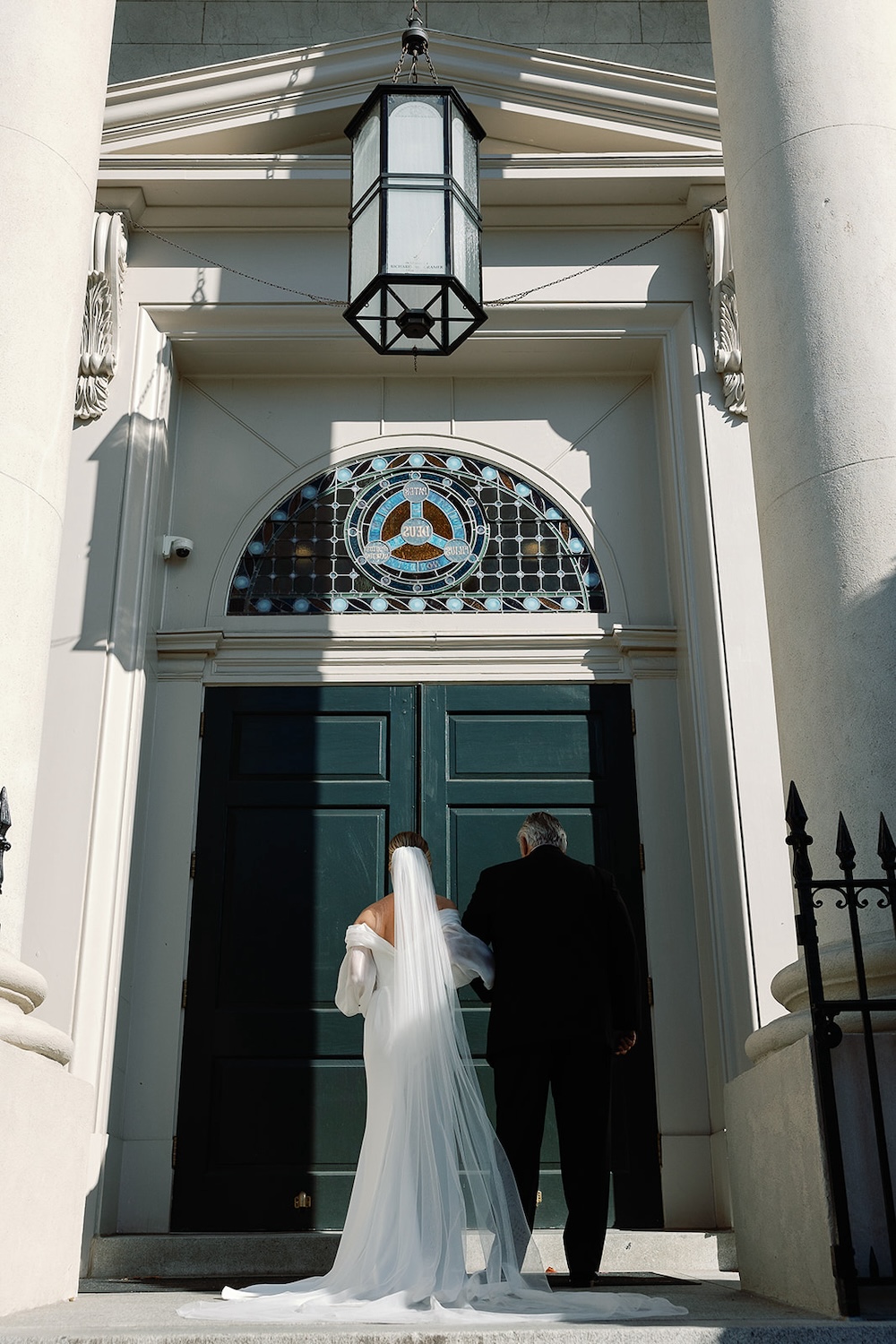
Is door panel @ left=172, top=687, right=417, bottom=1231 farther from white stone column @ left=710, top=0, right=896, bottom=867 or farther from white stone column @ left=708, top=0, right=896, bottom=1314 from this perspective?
white stone column @ left=710, top=0, right=896, bottom=867

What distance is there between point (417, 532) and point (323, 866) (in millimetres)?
2142

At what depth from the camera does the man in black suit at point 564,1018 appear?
5512mm

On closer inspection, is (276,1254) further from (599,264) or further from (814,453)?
(599,264)

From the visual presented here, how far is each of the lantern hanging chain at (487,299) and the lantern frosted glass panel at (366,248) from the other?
1.63 metres

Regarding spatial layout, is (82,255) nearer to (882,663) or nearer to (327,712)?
(327,712)

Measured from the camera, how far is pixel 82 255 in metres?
6.32

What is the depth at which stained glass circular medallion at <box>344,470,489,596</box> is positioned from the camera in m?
8.54

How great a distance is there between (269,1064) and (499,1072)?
2041 mm

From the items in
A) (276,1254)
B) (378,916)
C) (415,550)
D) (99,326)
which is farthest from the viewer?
(415,550)

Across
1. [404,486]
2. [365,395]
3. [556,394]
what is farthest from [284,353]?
[556,394]

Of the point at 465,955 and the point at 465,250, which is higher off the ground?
the point at 465,250

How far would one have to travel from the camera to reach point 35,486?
18.7 ft

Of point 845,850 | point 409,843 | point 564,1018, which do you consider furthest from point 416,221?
point 845,850

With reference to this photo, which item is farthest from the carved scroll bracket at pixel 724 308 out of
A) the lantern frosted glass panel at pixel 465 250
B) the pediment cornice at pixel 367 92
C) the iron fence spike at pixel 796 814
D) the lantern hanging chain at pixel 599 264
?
the iron fence spike at pixel 796 814
